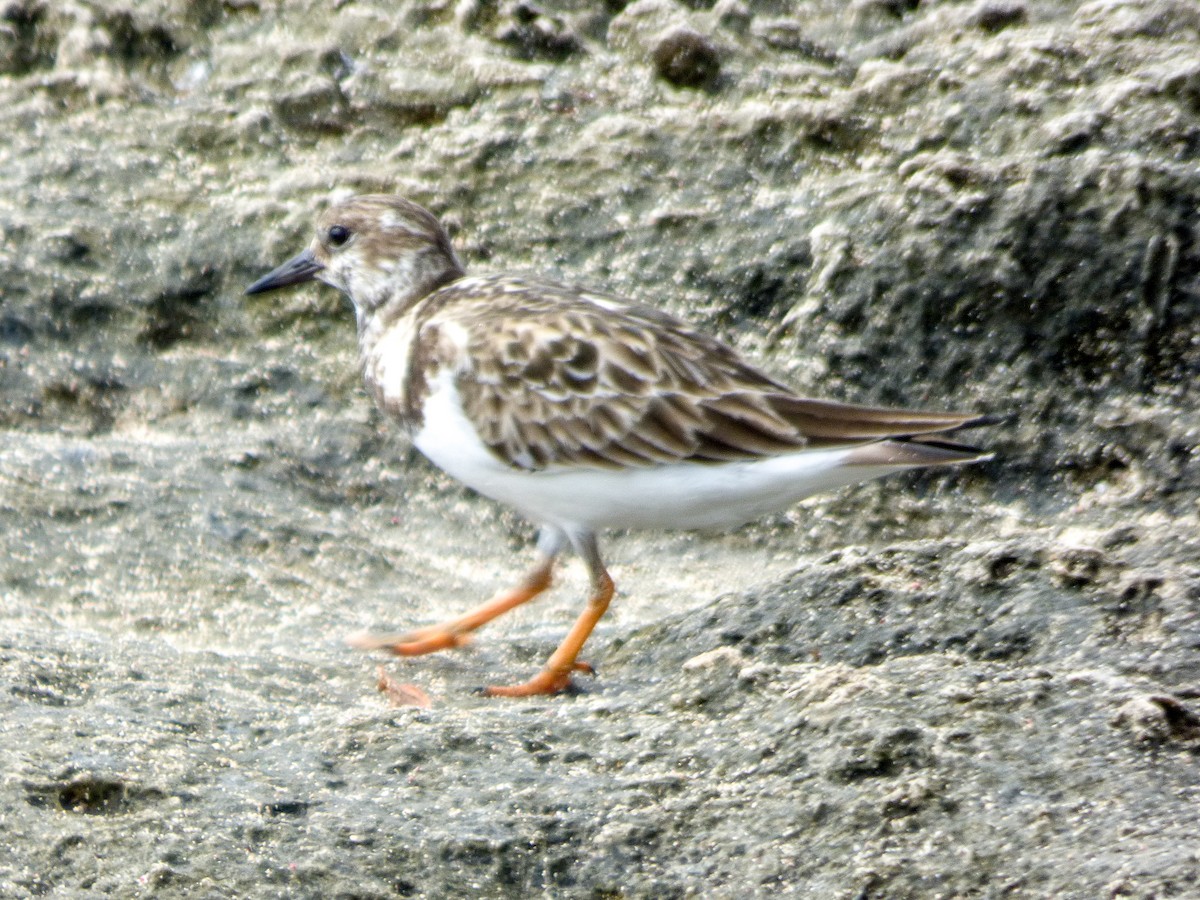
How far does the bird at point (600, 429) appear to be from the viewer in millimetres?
3955

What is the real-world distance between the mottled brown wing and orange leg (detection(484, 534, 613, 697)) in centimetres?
31

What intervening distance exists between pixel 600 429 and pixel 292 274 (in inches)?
70.5

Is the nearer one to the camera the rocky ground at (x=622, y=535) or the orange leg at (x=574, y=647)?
the rocky ground at (x=622, y=535)

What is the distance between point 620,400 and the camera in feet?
13.5

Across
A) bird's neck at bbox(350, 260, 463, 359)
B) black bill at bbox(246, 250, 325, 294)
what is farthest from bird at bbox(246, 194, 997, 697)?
black bill at bbox(246, 250, 325, 294)

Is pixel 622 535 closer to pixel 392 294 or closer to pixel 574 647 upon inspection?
pixel 392 294

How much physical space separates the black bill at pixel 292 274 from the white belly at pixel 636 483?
1.25 meters

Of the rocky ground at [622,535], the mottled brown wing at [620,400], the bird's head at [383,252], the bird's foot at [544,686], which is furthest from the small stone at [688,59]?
the bird's foot at [544,686]

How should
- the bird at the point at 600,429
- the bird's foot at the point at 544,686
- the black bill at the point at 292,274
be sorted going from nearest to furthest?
the bird's foot at the point at 544,686 < the bird at the point at 600,429 < the black bill at the point at 292,274

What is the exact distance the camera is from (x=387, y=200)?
511 cm

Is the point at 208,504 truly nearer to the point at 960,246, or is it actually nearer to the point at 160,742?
the point at 160,742

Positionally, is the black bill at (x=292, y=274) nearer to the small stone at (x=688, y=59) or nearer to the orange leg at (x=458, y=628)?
the orange leg at (x=458, y=628)

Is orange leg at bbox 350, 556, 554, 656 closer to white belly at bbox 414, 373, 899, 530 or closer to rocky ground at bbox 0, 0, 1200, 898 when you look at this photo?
rocky ground at bbox 0, 0, 1200, 898

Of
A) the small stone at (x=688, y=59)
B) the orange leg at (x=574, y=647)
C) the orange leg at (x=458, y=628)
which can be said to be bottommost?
the orange leg at (x=458, y=628)
